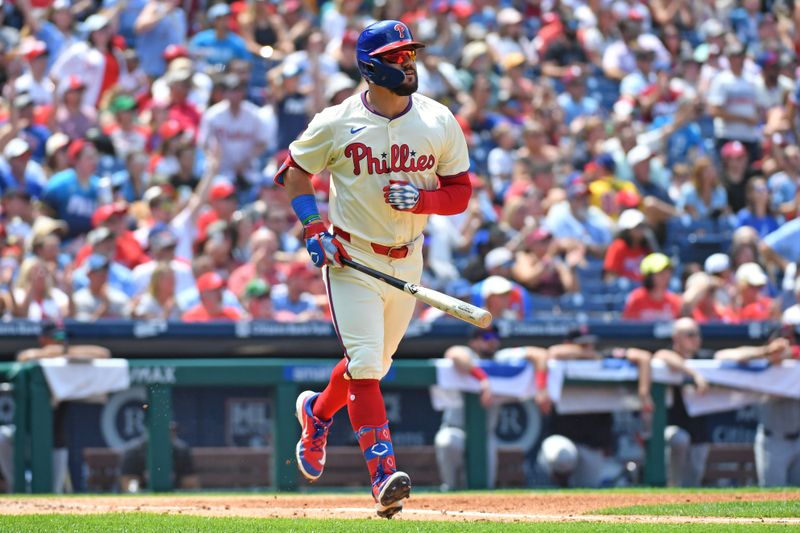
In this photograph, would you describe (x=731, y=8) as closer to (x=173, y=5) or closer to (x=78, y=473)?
(x=173, y=5)

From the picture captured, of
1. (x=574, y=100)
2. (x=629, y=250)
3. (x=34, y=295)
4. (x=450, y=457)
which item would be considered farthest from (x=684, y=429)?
(x=574, y=100)

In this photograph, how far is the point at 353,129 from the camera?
629cm

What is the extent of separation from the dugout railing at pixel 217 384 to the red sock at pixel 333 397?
2.50 meters

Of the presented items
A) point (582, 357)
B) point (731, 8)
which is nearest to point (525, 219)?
point (582, 357)


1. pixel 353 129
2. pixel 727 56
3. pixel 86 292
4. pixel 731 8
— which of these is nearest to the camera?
pixel 353 129

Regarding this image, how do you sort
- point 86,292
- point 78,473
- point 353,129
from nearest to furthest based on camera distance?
point 353,129
point 78,473
point 86,292

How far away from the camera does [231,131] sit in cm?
1245

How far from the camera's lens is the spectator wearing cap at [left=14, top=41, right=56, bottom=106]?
41.8 feet

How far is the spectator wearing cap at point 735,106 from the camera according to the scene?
14773 mm

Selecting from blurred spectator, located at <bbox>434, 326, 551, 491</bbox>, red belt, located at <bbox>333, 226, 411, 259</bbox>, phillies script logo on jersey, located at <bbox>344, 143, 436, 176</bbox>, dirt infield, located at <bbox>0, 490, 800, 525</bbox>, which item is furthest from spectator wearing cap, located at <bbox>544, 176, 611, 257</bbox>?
phillies script logo on jersey, located at <bbox>344, 143, 436, 176</bbox>

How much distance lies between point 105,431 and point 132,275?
1745 mm

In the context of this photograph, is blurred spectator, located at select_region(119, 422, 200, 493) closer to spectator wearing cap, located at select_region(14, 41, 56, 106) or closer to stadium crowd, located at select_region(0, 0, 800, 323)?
stadium crowd, located at select_region(0, 0, 800, 323)

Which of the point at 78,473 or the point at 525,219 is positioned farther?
the point at 525,219

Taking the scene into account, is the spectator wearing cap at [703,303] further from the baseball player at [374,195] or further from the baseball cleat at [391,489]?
the baseball cleat at [391,489]
